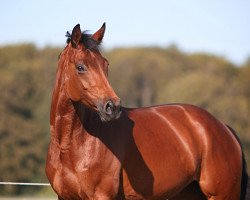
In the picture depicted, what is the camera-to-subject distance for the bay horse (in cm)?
490

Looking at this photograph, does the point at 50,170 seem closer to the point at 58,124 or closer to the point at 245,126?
the point at 58,124

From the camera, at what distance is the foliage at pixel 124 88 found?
31312 mm

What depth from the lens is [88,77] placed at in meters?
4.82

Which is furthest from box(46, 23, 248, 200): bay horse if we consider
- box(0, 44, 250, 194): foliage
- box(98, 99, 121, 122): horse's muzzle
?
box(0, 44, 250, 194): foliage

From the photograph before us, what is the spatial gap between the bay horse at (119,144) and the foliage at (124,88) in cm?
2384

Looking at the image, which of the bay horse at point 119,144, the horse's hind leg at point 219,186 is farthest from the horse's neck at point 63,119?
the horse's hind leg at point 219,186

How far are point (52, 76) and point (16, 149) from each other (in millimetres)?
6300

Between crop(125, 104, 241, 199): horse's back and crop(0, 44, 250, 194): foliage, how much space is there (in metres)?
23.8

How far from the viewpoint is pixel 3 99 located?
1270 inches

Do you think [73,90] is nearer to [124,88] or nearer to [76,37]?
[76,37]

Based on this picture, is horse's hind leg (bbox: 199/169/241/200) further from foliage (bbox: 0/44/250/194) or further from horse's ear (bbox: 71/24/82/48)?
foliage (bbox: 0/44/250/194)

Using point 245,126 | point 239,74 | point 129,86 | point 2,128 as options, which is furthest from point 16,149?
point 239,74

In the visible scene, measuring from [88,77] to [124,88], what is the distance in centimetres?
3443

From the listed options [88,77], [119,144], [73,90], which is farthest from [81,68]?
[119,144]
